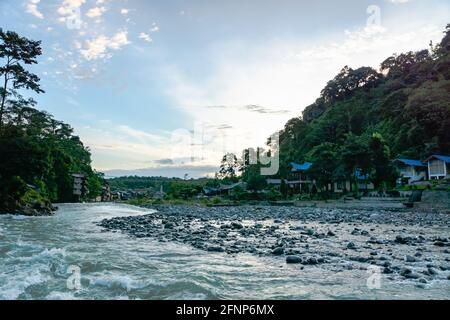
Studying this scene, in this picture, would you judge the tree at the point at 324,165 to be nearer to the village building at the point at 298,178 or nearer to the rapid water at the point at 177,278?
the village building at the point at 298,178

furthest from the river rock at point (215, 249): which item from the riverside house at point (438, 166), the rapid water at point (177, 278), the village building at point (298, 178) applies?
the village building at point (298, 178)

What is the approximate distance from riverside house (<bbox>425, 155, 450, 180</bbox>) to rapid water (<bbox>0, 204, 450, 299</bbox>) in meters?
43.3

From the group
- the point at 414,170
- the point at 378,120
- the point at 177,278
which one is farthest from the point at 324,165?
the point at 177,278

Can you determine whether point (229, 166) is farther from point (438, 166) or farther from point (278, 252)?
Answer: point (278, 252)

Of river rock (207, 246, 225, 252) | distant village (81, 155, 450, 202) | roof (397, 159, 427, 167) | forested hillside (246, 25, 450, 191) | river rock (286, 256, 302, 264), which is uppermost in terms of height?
forested hillside (246, 25, 450, 191)

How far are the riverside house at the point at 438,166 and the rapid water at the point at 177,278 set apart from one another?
43.3 metres

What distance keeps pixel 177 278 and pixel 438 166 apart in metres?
46.8

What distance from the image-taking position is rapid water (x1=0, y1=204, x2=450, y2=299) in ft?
15.9

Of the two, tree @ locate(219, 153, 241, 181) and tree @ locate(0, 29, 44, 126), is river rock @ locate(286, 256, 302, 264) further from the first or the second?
tree @ locate(219, 153, 241, 181)

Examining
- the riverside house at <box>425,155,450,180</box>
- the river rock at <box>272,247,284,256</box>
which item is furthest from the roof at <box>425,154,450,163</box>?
the river rock at <box>272,247,284,256</box>

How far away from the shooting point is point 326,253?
8.02 meters

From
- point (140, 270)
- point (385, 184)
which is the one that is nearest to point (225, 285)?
point (140, 270)

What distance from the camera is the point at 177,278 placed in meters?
5.86

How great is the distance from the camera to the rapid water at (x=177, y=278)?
4.84 metres
